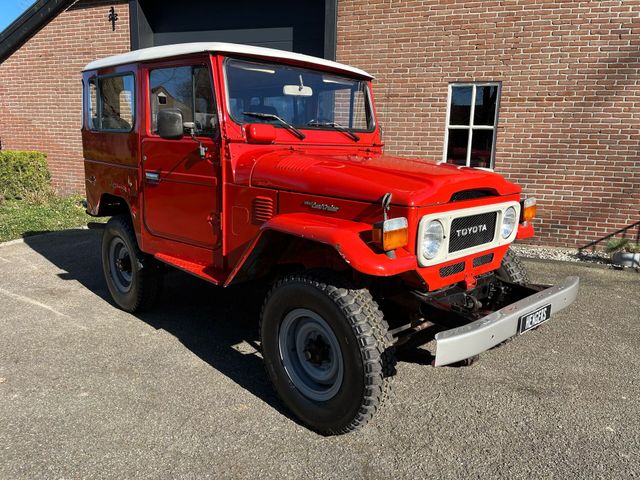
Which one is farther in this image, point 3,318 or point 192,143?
point 3,318

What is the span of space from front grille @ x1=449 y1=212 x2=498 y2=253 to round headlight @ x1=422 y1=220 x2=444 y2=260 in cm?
13

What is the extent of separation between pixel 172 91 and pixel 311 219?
1656 mm

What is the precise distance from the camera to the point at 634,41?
20.5 ft

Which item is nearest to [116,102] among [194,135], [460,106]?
[194,135]

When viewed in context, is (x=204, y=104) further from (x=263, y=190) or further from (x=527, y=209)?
(x=527, y=209)

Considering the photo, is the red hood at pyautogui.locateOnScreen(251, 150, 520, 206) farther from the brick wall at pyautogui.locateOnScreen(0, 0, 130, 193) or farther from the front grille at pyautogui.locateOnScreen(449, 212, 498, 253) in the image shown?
the brick wall at pyautogui.locateOnScreen(0, 0, 130, 193)

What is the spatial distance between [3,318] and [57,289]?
854 mm

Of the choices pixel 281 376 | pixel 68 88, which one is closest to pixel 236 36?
pixel 68 88

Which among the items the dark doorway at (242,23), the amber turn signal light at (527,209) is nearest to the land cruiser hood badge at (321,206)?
the amber turn signal light at (527,209)

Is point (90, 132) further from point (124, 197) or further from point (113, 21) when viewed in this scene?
point (113, 21)

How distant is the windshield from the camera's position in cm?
337

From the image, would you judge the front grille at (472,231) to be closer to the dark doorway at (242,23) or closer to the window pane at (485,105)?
the window pane at (485,105)

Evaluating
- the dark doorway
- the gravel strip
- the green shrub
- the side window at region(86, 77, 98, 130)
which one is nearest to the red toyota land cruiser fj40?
the side window at region(86, 77, 98, 130)

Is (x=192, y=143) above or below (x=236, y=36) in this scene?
below
